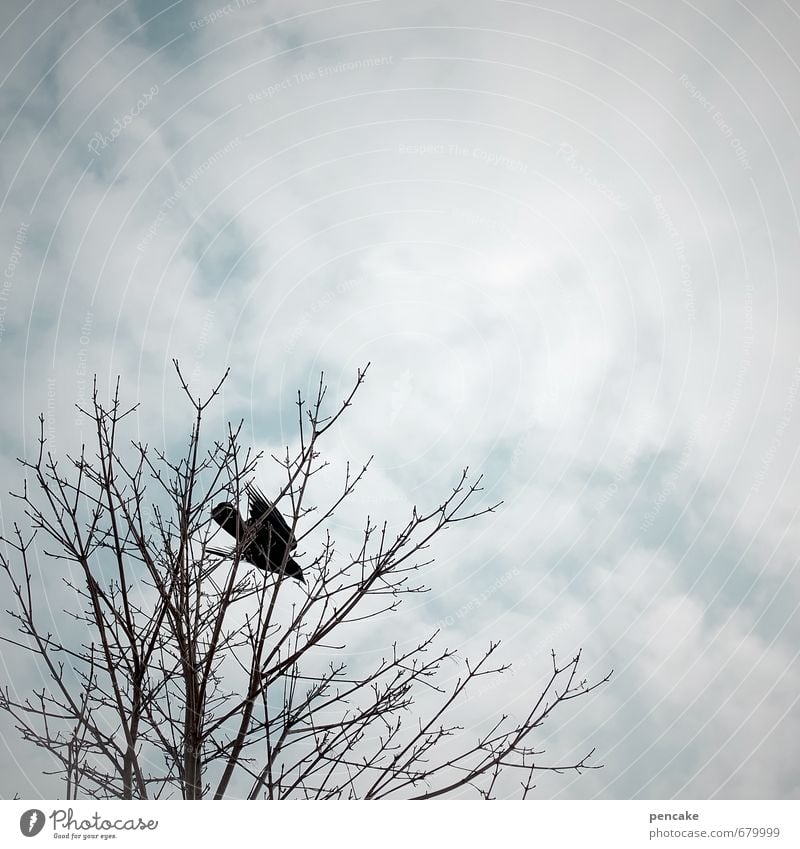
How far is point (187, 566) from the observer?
119 inches

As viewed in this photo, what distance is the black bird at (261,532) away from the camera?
2836 mm

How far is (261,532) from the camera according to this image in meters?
3.02

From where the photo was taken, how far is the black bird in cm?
284
